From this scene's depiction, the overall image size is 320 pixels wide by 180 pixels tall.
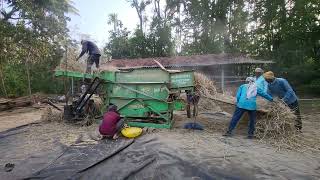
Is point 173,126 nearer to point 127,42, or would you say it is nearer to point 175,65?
point 175,65

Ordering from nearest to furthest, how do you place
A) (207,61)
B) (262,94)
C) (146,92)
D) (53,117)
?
(262,94), (146,92), (53,117), (207,61)

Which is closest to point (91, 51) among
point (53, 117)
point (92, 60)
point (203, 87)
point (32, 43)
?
point (92, 60)

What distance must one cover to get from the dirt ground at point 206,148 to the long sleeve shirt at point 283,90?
100 centimetres

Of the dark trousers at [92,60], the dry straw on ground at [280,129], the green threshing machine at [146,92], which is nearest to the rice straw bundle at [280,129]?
the dry straw on ground at [280,129]

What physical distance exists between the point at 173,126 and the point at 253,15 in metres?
27.9

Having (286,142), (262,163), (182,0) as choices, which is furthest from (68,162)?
(182,0)

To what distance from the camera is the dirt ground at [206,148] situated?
6.00 m

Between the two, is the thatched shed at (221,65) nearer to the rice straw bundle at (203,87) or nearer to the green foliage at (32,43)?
the green foliage at (32,43)

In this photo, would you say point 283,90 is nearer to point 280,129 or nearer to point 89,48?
Answer: point 280,129

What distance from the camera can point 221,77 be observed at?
25.6 m

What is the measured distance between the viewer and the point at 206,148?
7336 millimetres

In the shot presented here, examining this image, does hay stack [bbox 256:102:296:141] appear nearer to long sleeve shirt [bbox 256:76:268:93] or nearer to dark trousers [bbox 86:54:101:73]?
long sleeve shirt [bbox 256:76:268:93]

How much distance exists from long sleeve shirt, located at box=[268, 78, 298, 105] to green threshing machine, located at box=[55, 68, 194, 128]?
2.14m

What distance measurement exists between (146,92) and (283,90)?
371 centimetres
